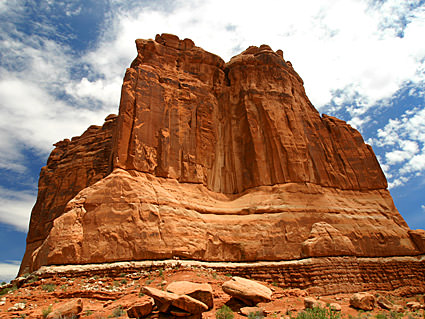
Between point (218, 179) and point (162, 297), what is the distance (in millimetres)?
14470

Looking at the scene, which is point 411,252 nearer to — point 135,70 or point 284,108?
point 284,108

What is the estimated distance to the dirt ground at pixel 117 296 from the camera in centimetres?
1027

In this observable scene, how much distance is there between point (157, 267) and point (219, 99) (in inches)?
651

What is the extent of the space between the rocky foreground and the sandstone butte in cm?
117

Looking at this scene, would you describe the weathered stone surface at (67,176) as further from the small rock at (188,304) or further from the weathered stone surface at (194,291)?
the small rock at (188,304)

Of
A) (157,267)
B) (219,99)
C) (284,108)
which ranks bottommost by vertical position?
(157,267)

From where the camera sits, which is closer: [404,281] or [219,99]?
[404,281]

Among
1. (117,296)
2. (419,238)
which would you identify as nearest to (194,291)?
(117,296)

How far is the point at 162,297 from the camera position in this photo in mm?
9016

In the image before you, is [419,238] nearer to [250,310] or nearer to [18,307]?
[250,310]

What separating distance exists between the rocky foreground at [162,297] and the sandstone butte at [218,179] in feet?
3.82

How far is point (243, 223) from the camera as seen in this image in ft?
61.2

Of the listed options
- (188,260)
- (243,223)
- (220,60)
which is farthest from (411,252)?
(220,60)

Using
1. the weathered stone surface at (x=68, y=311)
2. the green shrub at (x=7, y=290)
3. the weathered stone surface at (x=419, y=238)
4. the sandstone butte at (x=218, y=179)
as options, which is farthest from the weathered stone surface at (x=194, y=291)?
the weathered stone surface at (x=419, y=238)
